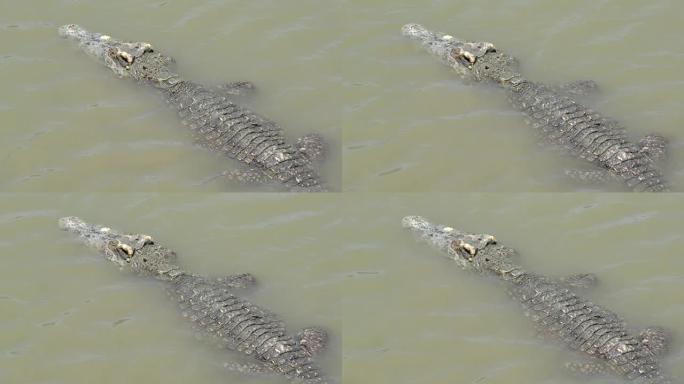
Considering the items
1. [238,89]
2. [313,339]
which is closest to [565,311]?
[313,339]

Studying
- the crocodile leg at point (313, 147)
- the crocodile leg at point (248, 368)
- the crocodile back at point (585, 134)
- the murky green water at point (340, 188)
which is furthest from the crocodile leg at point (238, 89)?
the crocodile leg at point (248, 368)

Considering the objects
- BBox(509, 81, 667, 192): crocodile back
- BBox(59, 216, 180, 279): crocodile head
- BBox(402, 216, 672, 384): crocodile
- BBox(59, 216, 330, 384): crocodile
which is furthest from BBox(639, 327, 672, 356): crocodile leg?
BBox(59, 216, 180, 279): crocodile head

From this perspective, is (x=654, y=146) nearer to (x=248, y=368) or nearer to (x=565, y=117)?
(x=565, y=117)

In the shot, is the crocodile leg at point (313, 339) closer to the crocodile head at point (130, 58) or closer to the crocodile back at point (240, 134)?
the crocodile back at point (240, 134)

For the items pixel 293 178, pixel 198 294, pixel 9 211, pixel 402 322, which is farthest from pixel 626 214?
pixel 9 211

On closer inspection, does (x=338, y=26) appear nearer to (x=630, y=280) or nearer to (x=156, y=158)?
(x=156, y=158)

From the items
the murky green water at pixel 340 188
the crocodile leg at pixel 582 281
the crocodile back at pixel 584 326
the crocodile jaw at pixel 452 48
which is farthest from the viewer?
the crocodile jaw at pixel 452 48

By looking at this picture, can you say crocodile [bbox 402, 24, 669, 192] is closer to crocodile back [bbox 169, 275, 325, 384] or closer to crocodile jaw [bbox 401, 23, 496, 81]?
crocodile jaw [bbox 401, 23, 496, 81]

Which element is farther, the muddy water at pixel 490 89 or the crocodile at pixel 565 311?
the muddy water at pixel 490 89
